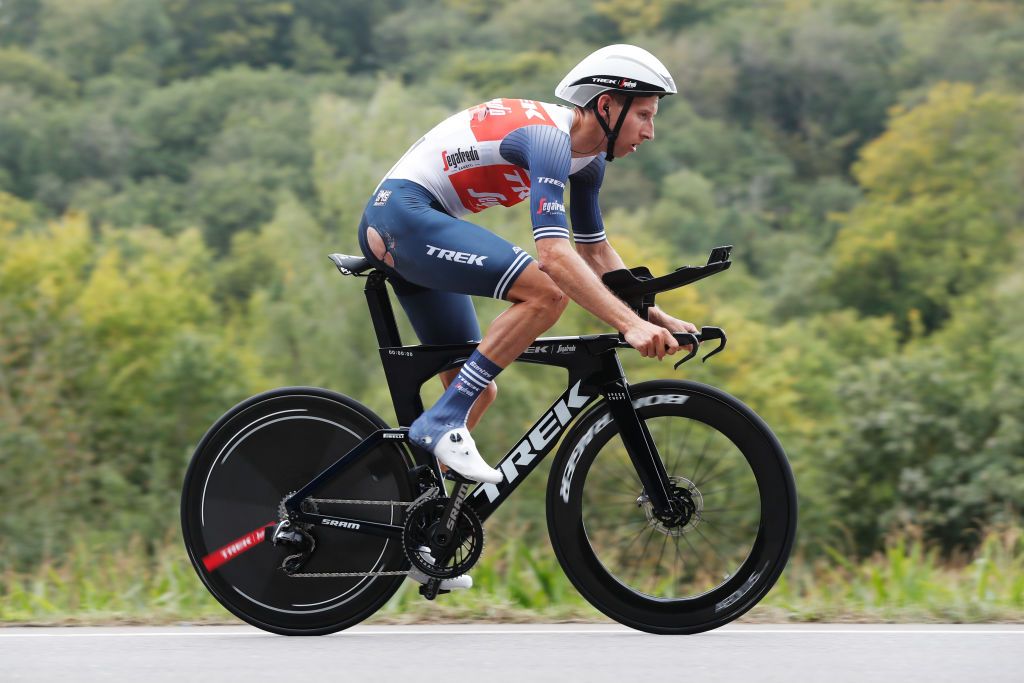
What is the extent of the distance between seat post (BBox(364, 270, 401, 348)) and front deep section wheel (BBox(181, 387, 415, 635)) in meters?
0.27

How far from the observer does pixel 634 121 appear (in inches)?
175

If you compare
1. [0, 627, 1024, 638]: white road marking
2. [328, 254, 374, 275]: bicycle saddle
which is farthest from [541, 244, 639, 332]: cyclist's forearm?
[0, 627, 1024, 638]: white road marking

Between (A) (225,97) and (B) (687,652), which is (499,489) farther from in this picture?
(A) (225,97)

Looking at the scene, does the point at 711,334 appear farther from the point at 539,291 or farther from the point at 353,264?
the point at 353,264

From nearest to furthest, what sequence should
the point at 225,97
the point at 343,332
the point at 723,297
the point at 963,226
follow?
1. the point at 343,332
2. the point at 723,297
3. the point at 963,226
4. the point at 225,97

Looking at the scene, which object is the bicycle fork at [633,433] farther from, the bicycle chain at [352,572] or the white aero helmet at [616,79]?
the white aero helmet at [616,79]

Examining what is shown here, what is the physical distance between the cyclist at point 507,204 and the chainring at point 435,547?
0.17 m

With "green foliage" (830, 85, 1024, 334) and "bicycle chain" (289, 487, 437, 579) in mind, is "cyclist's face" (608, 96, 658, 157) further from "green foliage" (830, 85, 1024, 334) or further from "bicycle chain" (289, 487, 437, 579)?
"green foliage" (830, 85, 1024, 334)

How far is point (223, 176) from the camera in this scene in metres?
76.4

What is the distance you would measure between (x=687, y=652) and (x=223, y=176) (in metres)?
75.0

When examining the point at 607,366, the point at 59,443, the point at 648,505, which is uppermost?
the point at 607,366

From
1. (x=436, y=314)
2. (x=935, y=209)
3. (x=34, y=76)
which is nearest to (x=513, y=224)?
(x=935, y=209)

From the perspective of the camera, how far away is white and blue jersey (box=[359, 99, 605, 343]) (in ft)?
14.1

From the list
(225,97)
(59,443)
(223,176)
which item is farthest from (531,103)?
(225,97)
